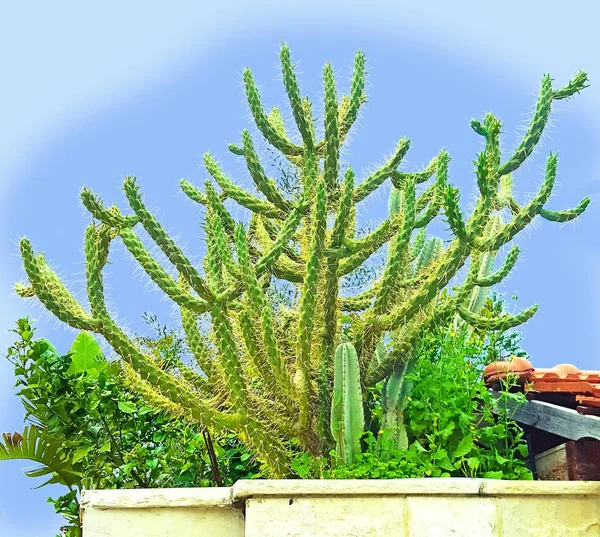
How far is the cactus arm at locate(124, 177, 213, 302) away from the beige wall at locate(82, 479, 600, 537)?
4.28ft

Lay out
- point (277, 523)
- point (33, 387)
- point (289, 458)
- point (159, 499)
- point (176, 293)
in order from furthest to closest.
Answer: point (33, 387), point (289, 458), point (176, 293), point (159, 499), point (277, 523)

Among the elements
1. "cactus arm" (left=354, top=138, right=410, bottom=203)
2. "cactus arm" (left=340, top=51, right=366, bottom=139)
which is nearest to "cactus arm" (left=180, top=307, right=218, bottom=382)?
"cactus arm" (left=354, top=138, right=410, bottom=203)

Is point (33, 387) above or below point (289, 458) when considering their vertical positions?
→ above

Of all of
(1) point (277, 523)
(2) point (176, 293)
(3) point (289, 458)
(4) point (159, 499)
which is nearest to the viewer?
(1) point (277, 523)

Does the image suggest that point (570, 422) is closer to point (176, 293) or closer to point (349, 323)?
point (349, 323)

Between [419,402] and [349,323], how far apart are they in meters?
0.95

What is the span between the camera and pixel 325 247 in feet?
17.8

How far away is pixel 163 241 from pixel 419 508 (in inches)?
88.5

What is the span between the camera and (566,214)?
224 inches

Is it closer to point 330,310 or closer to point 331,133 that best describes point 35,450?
point 330,310

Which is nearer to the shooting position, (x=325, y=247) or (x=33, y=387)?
(x=325, y=247)

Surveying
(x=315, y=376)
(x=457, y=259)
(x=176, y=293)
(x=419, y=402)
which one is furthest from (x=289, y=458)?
(x=457, y=259)

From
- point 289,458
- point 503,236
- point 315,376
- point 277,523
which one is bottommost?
point 277,523

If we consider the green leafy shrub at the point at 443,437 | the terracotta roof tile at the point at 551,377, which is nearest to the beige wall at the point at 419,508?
the green leafy shrub at the point at 443,437
